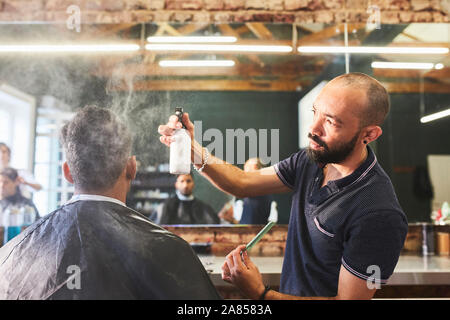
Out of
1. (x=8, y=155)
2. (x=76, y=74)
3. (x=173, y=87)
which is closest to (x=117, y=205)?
(x=173, y=87)

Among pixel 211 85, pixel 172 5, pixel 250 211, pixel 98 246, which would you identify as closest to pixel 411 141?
pixel 250 211

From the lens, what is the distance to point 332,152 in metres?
1.06

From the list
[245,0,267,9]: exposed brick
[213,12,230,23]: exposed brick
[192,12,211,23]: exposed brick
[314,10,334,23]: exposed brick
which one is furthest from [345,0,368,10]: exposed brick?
[192,12,211,23]: exposed brick

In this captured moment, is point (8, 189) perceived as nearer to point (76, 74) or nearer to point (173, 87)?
point (76, 74)

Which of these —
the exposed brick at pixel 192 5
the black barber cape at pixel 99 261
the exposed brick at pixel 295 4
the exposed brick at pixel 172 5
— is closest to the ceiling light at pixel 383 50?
the exposed brick at pixel 295 4

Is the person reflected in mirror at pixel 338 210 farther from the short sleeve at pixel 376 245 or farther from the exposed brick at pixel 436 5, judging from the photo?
the exposed brick at pixel 436 5

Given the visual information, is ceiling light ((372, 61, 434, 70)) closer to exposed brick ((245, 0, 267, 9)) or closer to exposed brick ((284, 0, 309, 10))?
exposed brick ((284, 0, 309, 10))

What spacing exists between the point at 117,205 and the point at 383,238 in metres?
0.79

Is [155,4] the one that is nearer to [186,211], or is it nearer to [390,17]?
[186,211]

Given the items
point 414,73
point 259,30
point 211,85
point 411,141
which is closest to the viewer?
point 211,85

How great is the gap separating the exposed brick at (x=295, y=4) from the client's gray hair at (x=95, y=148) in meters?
2.06

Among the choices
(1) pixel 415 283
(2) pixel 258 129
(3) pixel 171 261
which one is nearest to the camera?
(3) pixel 171 261

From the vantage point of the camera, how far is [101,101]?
1.10m

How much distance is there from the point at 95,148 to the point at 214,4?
79.9 inches
